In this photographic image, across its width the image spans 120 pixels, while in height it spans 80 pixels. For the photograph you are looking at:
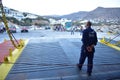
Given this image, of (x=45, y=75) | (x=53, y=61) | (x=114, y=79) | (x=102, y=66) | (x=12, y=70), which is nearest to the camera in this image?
(x=114, y=79)

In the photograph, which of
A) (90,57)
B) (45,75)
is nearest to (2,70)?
(45,75)

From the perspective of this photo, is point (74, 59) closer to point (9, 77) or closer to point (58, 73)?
point (58, 73)

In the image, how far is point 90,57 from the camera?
7742 millimetres

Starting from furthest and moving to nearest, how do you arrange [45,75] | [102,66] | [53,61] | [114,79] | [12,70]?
[53,61], [102,66], [12,70], [45,75], [114,79]

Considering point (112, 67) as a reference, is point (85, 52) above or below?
above

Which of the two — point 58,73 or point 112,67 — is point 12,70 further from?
point 112,67

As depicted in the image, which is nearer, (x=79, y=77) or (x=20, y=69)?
(x=79, y=77)

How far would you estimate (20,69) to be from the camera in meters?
8.75

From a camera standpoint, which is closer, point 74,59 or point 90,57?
point 90,57

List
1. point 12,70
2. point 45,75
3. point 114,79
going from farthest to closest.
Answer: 1. point 12,70
2. point 45,75
3. point 114,79

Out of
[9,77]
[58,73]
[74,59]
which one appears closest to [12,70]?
[9,77]

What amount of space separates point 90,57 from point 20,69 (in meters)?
2.71

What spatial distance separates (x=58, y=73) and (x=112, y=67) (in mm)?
2274

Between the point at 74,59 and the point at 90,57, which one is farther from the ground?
the point at 90,57
